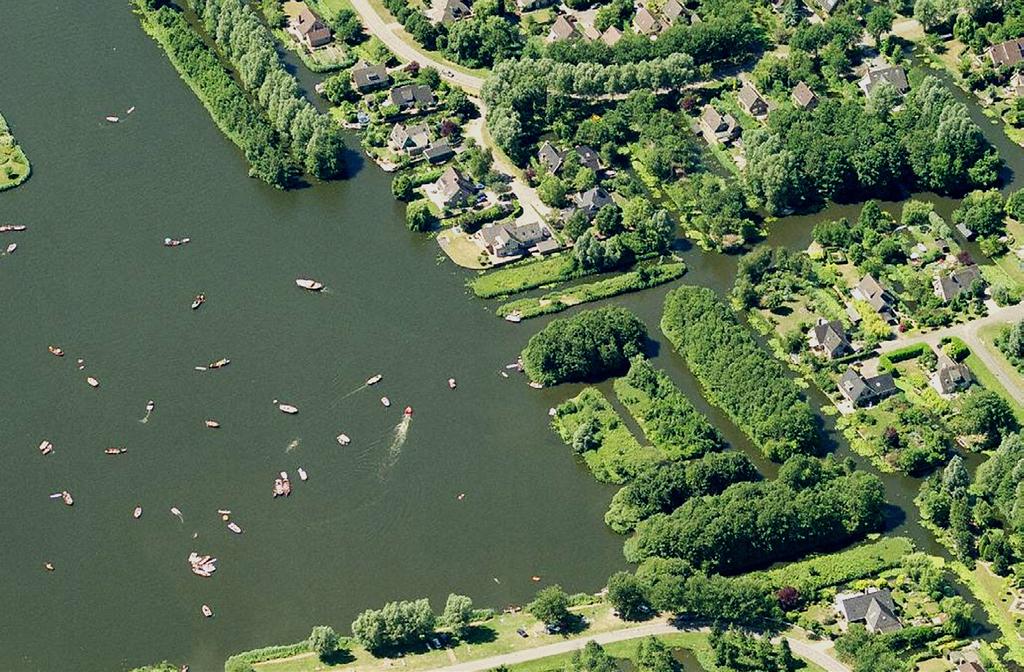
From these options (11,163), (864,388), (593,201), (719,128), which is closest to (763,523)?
(864,388)

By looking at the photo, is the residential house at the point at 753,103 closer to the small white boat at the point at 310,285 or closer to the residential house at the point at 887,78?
the residential house at the point at 887,78

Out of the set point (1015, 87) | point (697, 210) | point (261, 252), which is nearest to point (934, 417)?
point (697, 210)

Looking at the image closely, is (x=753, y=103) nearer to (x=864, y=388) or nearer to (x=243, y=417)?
(x=864, y=388)

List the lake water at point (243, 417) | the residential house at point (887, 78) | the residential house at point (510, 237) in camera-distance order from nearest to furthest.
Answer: the lake water at point (243, 417) < the residential house at point (510, 237) < the residential house at point (887, 78)

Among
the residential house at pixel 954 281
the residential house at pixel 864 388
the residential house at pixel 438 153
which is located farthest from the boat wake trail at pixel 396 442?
the residential house at pixel 954 281

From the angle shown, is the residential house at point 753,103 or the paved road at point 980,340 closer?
the paved road at point 980,340

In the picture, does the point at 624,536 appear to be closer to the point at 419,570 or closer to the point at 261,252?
the point at 419,570
